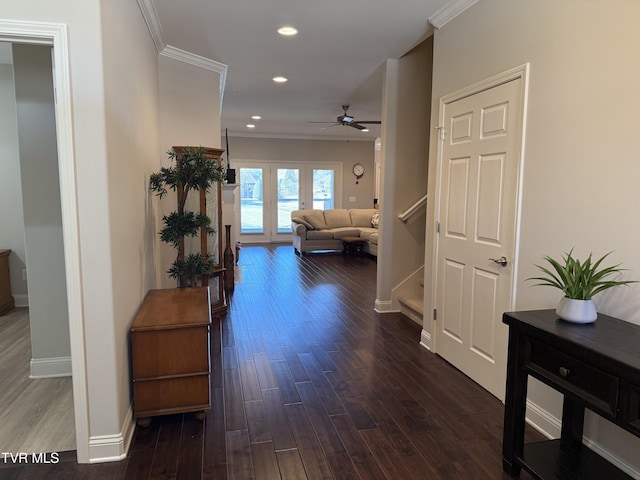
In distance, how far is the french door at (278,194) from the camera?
10445 millimetres

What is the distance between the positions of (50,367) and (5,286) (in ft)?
6.95

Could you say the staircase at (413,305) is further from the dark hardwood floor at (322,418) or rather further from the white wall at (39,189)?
the white wall at (39,189)

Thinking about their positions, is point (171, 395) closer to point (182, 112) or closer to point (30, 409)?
point (30, 409)

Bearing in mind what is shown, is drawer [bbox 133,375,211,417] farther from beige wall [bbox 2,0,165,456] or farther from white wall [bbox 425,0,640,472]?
white wall [bbox 425,0,640,472]

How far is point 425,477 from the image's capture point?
198 centimetres

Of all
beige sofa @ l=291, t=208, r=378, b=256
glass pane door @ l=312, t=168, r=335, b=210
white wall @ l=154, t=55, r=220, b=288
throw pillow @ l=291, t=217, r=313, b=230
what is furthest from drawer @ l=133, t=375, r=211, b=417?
glass pane door @ l=312, t=168, r=335, b=210

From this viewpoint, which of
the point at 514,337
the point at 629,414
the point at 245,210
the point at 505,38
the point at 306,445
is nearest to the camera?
the point at 629,414

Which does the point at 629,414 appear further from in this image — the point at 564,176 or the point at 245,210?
the point at 245,210

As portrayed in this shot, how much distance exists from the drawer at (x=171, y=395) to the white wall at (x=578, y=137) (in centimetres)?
193

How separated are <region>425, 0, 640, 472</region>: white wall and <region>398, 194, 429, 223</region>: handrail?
72.2 inches

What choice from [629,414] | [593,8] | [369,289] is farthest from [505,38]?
[369,289]

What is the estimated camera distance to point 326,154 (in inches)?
425

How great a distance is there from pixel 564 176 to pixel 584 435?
1.30 metres

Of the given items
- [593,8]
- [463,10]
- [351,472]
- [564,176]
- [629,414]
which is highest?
[463,10]
